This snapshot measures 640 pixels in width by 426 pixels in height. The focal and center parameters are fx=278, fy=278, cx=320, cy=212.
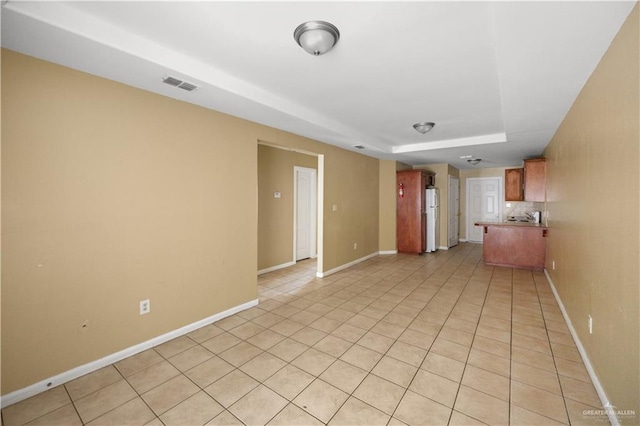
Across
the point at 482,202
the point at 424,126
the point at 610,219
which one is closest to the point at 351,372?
the point at 610,219

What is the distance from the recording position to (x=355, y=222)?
5.84 metres

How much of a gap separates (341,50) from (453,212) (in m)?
7.08

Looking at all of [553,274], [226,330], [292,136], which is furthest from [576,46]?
[226,330]

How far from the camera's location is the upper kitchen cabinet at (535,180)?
16.7 ft

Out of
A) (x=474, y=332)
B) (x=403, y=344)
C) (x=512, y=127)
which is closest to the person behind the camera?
(x=403, y=344)

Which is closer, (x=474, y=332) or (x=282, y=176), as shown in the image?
(x=474, y=332)

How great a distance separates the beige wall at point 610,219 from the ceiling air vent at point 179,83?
296cm

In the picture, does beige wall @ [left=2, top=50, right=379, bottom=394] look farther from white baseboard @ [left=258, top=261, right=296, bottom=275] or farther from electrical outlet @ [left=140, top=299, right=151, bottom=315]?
white baseboard @ [left=258, top=261, right=296, bottom=275]

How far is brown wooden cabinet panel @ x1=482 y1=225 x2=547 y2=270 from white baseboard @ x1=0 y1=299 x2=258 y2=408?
17.0 ft

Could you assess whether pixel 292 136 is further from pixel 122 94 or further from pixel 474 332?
pixel 474 332

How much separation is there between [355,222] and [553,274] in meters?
3.28

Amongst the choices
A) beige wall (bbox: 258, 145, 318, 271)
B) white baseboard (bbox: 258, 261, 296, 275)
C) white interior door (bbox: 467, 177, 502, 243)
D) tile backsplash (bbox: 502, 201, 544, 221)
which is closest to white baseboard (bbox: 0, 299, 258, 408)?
white baseboard (bbox: 258, 261, 296, 275)

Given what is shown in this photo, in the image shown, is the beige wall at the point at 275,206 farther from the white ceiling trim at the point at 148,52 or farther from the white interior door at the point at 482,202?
the white interior door at the point at 482,202

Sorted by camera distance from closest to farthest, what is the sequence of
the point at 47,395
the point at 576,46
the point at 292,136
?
the point at 576,46 → the point at 47,395 → the point at 292,136
